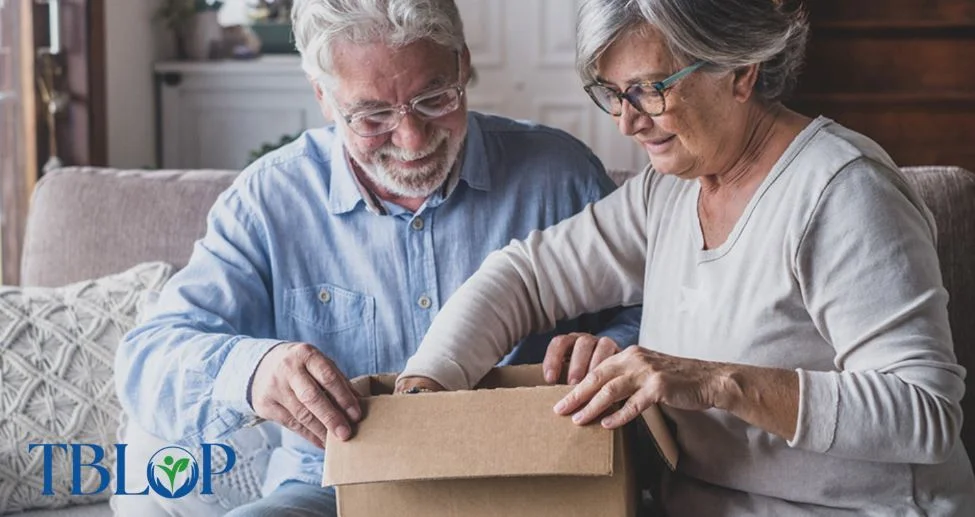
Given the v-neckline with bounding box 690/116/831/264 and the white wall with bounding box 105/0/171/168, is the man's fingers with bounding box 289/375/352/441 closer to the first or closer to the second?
the v-neckline with bounding box 690/116/831/264

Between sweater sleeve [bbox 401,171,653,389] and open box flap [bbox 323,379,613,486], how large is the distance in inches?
14.2

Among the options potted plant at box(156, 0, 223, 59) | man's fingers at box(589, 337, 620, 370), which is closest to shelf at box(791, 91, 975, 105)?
potted plant at box(156, 0, 223, 59)

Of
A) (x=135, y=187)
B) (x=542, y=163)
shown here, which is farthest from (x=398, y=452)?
(x=135, y=187)

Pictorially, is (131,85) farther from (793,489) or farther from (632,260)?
(793,489)

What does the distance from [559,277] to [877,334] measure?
50 centimetres

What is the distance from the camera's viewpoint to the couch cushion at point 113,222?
2.28m

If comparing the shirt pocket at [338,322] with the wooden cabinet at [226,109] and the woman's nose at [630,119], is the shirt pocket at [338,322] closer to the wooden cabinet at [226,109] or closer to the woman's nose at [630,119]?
the woman's nose at [630,119]

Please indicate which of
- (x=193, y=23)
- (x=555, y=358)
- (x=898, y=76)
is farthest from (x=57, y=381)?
(x=898, y=76)

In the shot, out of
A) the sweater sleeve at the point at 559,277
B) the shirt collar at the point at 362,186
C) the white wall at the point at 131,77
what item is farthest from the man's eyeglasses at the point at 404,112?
the white wall at the point at 131,77

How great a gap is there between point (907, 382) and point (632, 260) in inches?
19.3

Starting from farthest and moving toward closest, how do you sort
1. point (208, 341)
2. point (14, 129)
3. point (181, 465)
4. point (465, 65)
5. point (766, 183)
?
point (14, 129) < point (181, 465) < point (465, 65) < point (208, 341) < point (766, 183)

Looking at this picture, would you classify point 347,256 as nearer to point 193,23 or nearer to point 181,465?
point 181,465

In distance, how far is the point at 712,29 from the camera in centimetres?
144

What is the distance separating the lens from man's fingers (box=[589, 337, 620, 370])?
1.52 metres
